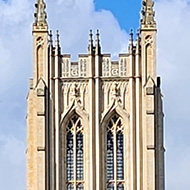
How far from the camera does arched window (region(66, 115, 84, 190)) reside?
48.2m

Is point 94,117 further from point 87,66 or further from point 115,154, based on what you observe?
point 87,66

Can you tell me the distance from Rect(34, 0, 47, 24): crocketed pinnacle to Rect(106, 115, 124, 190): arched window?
539cm

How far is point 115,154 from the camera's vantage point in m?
48.3

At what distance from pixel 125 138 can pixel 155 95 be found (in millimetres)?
2297

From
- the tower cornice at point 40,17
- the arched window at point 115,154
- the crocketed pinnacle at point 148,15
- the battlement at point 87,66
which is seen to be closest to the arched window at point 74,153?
the arched window at point 115,154

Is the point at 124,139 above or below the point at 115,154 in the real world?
above

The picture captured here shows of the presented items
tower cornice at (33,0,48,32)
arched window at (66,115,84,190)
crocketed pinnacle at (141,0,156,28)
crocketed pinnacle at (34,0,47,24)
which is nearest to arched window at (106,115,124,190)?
arched window at (66,115,84,190)

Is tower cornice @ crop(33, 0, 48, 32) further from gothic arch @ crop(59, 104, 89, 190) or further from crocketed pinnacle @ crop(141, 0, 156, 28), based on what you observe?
crocketed pinnacle @ crop(141, 0, 156, 28)

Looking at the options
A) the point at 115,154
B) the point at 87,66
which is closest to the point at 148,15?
the point at 87,66

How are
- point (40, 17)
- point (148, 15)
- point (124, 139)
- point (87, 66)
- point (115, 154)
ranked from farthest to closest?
1. point (40, 17)
2. point (148, 15)
3. point (87, 66)
4. point (124, 139)
5. point (115, 154)

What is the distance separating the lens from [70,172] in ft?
159

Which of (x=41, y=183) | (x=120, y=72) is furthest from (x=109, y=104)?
(x=41, y=183)

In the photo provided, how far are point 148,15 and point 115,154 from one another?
6366 mm

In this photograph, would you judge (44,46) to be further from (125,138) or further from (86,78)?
(125,138)
